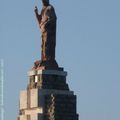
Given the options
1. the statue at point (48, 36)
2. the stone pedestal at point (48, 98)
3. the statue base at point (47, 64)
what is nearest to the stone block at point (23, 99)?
the stone pedestal at point (48, 98)

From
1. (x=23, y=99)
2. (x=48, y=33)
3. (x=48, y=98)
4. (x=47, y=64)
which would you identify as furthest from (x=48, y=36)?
(x=23, y=99)

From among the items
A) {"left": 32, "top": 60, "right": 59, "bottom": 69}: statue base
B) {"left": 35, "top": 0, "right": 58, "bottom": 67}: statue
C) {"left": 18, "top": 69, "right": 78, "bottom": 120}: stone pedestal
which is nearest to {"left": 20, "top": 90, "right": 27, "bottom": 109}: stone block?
{"left": 18, "top": 69, "right": 78, "bottom": 120}: stone pedestal

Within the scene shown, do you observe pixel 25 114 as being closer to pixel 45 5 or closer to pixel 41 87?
pixel 41 87

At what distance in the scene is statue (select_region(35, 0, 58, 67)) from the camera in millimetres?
72812

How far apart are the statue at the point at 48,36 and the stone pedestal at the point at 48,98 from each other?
Result: 1.44 m

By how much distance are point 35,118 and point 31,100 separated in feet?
6.73

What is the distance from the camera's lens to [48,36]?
2876 inches

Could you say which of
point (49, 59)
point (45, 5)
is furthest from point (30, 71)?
point (45, 5)

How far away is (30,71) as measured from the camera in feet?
242

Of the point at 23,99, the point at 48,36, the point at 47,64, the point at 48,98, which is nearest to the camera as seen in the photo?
the point at 48,98

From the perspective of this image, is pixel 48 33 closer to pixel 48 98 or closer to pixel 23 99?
pixel 48 98

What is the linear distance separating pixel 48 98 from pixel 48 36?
6.60m

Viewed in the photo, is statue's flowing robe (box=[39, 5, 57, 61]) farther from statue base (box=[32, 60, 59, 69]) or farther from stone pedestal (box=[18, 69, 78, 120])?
stone pedestal (box=[18, 69, 78, 120])

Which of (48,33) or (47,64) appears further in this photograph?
(48,33)
